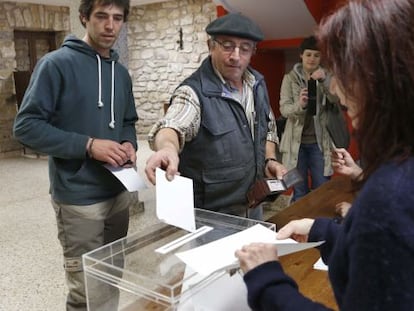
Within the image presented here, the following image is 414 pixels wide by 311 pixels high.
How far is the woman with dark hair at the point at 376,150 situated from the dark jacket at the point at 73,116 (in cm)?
104

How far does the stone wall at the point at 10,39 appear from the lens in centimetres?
644

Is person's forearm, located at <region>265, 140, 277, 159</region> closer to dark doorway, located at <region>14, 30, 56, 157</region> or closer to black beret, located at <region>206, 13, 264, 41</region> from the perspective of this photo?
black beret, located at <region>206, 13, 264, 41</region>

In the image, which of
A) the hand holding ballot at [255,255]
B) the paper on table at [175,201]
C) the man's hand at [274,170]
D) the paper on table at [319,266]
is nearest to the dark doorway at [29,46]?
the man's hand at [274,170]

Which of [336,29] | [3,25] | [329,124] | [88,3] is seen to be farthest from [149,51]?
[336,29]

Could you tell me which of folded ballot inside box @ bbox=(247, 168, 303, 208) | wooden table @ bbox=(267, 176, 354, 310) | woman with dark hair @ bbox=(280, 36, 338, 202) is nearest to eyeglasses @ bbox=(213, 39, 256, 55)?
folded ballot inside box @ bbox=(247, 168, 303, 208)

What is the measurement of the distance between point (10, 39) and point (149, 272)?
6565mm

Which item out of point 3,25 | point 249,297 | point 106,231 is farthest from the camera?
point 3,25

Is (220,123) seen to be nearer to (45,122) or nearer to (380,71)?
(45,122)

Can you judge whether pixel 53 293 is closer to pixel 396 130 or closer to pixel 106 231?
pixel 106 231

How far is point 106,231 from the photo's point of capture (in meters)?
1.66

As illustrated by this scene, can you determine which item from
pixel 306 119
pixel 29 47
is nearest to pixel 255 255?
pixel 306 119

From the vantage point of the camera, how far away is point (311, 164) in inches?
122

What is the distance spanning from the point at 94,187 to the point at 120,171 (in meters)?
0.12

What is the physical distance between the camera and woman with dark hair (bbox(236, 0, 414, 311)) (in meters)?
0.51
